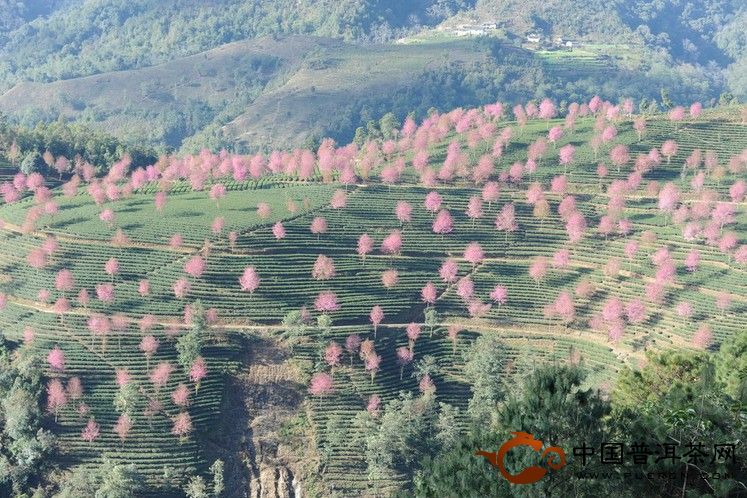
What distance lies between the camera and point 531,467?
1606cm

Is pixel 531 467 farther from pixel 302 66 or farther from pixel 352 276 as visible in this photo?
pixel 302 66

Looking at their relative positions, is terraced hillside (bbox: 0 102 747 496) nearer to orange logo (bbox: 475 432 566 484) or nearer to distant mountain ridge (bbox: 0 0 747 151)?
orange logo (bbox: 475 432 566 484)

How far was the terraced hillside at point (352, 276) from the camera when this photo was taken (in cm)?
5003

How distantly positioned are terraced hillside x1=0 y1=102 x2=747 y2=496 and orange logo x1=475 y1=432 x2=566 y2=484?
30.6 meters

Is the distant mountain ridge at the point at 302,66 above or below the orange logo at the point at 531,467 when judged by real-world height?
above

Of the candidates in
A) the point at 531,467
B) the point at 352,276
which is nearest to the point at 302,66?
the point at 352,276

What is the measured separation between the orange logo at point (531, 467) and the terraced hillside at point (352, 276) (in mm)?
30590

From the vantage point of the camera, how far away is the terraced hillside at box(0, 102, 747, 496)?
1970 inches

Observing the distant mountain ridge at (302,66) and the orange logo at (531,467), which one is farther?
the distant mountain ridge at (302,66)

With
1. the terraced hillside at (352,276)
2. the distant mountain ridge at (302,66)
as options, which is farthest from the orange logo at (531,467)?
the distant mountain ridge at (302,66)

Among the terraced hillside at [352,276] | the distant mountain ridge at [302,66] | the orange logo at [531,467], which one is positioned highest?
the distant mountain ridge at [302,66]

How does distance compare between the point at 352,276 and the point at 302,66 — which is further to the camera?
the point at 302,66

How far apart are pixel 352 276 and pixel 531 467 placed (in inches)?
1776

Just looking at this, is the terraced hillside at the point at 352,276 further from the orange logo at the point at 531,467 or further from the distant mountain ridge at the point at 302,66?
the distant mountain ridge at the point at 302,66
